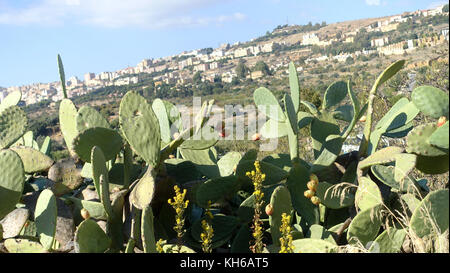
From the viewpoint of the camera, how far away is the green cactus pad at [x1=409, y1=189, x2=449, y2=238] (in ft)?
4.23

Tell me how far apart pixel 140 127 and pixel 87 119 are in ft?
0.75

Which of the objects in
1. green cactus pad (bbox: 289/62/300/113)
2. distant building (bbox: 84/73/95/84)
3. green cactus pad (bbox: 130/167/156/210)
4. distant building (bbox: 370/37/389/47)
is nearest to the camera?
green cactus pad (bbox: 130/167/156/210)

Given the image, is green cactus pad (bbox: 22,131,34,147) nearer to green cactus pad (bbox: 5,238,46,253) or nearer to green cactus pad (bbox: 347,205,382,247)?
green cactus pad (bbox: 5,238,46,253)

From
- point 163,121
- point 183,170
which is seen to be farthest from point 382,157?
point 163,121

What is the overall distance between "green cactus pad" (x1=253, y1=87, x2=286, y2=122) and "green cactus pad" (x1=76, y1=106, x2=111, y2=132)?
65cm

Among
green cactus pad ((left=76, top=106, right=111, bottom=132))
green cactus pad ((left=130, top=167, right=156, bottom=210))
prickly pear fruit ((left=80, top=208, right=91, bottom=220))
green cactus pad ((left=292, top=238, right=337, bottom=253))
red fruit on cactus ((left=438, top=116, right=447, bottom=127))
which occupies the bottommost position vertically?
green cactus pad ((left=292, top=238, right=337, bottom=253))

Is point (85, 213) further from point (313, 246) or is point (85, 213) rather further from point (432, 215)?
point (432, 215)

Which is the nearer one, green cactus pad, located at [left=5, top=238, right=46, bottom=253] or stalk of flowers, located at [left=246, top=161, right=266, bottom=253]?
stalk of flowers, located at [left=246, top=161, right=266, bottom=253]

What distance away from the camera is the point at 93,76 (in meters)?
95.2

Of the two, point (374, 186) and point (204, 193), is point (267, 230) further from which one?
point (374, 186)

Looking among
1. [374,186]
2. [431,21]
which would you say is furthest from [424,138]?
[431,21]

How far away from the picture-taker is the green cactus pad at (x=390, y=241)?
4.56 feet

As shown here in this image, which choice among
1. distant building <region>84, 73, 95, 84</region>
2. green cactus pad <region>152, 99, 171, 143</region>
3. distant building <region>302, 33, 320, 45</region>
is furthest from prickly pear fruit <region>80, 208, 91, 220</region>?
distant building <region>84, 73, 95, 84</region>
